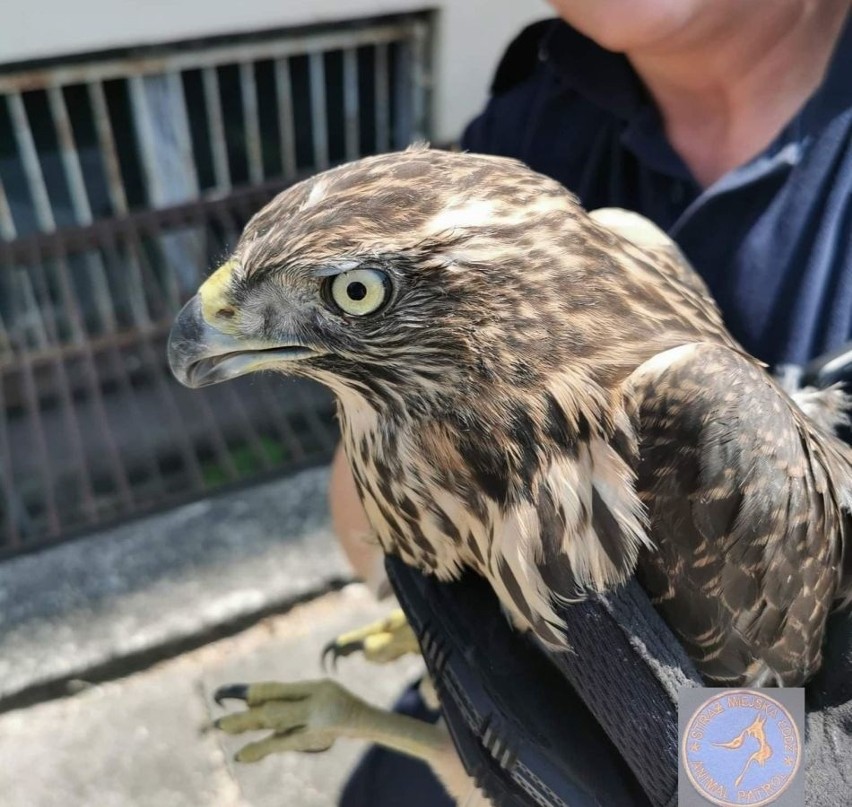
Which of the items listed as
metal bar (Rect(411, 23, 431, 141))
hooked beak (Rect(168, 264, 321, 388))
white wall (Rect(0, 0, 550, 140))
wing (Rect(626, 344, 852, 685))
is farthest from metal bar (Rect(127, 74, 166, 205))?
wing (Rect(626, 344, 852, 685))

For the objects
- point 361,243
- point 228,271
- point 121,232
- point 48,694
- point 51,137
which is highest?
point 361,243

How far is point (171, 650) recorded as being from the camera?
8.59 feet

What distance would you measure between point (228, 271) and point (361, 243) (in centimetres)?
23

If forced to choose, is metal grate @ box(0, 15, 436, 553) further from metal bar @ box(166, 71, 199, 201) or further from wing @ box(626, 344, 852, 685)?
wing @ box(626, 344, 852, 685)

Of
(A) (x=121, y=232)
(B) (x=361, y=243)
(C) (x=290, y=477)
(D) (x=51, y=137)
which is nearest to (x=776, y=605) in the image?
(B) (x=361, y=243)

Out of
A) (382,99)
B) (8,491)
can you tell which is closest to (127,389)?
(8,491)

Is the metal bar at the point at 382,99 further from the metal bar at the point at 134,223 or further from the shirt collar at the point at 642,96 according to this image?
the shirt collar at the point at 642,96

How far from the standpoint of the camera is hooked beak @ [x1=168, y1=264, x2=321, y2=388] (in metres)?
1.17

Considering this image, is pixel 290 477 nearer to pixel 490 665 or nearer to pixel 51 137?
pixel 51 137

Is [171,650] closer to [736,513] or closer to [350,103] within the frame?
[736,513]

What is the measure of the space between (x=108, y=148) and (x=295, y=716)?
2.37 meters

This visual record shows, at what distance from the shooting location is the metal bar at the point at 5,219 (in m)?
3.20

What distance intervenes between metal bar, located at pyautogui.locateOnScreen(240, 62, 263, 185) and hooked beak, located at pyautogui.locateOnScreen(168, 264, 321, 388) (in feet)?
8.02

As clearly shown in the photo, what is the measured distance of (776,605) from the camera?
120cm
